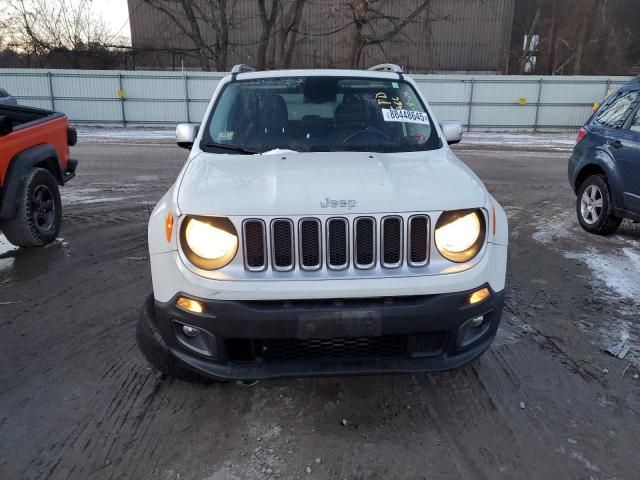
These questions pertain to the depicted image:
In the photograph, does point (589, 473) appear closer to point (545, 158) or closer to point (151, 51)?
point (545, 158)

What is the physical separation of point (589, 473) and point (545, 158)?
13.0 metres

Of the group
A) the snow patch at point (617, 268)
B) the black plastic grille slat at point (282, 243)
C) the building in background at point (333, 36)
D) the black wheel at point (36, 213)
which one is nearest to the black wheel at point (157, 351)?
the black plastic grille slat at point (282, 243)

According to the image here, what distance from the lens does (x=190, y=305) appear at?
2.59 m

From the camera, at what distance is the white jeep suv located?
252cm

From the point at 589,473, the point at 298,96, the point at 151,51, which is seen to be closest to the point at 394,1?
the point at 151,51

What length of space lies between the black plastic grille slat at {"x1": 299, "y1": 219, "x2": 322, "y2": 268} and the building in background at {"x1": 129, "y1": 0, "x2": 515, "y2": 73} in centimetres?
2833

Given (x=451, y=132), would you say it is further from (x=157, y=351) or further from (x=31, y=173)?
(x=31, y=173)

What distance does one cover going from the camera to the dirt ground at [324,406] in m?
2.60

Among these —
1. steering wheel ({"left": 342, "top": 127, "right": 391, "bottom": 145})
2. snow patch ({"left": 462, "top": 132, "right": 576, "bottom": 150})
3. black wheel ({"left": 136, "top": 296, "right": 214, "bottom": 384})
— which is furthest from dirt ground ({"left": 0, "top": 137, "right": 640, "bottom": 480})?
snow patch ({"left": 462, "top": 132, "right": 576, "bottom": 150})

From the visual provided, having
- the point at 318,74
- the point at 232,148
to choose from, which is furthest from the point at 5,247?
the point at 318,74

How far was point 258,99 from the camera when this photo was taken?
13.4ft

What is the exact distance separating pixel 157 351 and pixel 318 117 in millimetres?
2054

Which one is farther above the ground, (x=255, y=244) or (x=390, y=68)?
(x=390, y=68)

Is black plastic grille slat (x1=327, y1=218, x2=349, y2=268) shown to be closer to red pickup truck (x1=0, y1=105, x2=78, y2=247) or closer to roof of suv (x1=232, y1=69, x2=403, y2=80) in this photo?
roof of suv (x1=232, y1=69, x2=403, y2=80)
